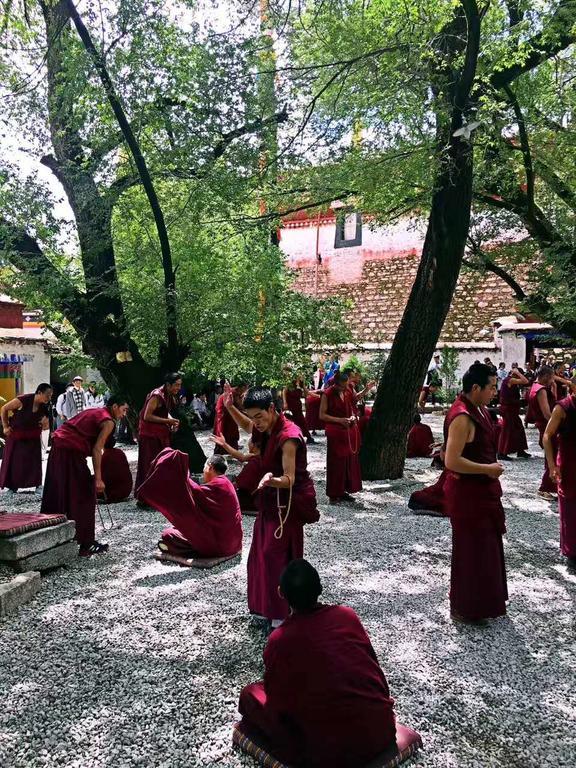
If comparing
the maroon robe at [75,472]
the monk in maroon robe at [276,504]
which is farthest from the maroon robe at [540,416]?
the maroon robe at [75,472]

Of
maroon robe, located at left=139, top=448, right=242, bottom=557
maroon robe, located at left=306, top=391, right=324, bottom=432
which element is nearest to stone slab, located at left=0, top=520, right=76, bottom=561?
maroon robe, located at left=139, top=448, right=242, bottom=557

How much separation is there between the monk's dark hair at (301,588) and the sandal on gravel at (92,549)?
12.6ft

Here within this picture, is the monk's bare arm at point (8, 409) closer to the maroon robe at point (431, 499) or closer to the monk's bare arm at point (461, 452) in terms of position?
the maroon robe at point (431, 499)

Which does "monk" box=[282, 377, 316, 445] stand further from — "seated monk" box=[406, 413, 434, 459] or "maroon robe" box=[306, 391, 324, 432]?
"seated monk" box=[406, 413, 434, 459]

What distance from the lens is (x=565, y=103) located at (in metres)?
11.1

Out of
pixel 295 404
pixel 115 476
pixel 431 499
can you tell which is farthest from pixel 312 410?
pixel 431 499

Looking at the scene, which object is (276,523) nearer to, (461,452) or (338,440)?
(461,452)

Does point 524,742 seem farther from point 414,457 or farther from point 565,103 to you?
point 565,103

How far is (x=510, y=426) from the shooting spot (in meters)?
12.3

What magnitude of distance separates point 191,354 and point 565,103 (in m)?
7.57

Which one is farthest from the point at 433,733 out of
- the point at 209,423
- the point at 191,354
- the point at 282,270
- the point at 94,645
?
the point at 209,423

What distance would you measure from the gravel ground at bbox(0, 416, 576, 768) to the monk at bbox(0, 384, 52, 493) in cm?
329

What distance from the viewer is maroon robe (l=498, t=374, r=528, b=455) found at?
12023 millimetres

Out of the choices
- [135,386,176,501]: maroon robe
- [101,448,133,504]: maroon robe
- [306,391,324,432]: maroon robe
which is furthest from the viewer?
[306,391,324,432]: maroon robe
